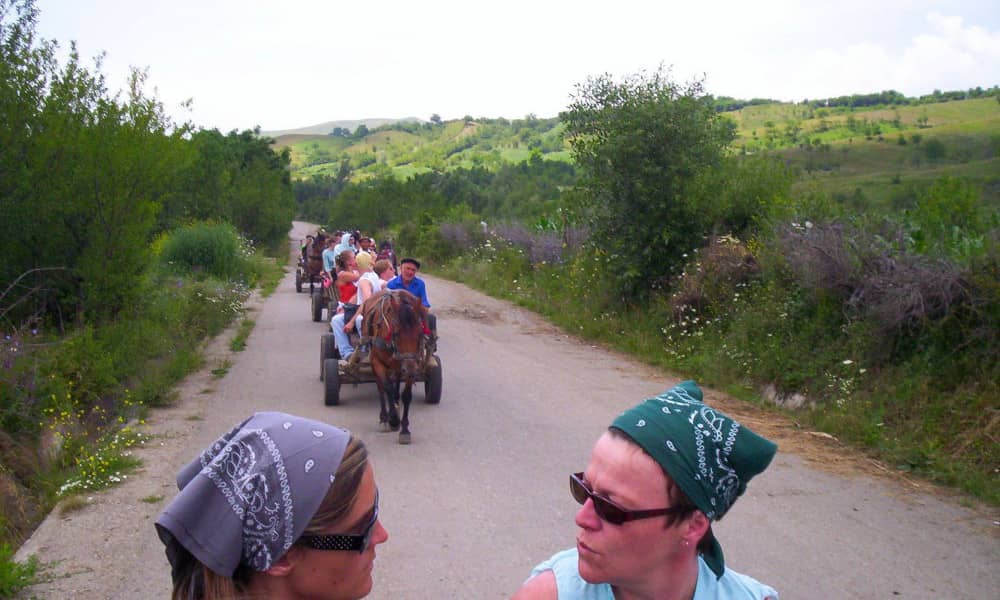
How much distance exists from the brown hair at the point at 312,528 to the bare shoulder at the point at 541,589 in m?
0.51

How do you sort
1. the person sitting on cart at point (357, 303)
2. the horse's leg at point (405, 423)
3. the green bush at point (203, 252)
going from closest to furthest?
the horse's leg at point (405, 423)
the person sitting on cart at point (357, 303)
the green bush at point (203, 252)

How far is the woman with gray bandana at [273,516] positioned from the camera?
5.63ft

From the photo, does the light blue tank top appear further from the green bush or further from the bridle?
the green bush

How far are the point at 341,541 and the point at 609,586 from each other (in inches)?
27.5

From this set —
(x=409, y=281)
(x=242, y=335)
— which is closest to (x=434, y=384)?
(x=409, y=281)

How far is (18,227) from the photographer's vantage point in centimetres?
995

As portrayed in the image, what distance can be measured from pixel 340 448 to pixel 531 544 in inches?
168

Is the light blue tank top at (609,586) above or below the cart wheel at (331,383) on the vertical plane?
above

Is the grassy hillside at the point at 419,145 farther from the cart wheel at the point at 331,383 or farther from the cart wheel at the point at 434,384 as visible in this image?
the cart wheel at the point at 331,383

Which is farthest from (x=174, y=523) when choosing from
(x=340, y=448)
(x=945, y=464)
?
(x=945, y=464)

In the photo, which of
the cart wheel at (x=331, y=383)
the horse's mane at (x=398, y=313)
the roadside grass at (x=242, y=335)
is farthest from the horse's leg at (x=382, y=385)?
the roadside grass at (x=242, y=335)

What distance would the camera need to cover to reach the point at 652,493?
1993 mm

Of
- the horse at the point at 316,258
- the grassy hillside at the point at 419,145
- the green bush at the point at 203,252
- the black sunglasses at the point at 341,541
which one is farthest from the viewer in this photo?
the grassy hillside at the point at 419,145

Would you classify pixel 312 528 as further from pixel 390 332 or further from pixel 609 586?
pixel 390 332
